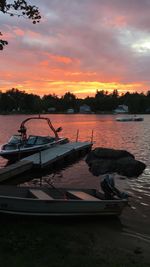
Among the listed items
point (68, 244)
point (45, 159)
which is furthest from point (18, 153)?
point (68, 244)

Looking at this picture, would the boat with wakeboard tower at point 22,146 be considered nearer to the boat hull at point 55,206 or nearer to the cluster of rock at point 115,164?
the cluster of rock at point 115,164

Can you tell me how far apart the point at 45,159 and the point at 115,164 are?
208 inches

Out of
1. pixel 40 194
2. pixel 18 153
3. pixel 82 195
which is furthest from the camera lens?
pixel 18 153

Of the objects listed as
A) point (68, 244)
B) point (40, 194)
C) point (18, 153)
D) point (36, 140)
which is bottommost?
point (68, 244)

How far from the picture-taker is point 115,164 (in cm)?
2797

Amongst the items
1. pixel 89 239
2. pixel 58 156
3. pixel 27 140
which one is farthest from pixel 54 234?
pixel 27 140

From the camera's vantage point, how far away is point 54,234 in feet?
42.3

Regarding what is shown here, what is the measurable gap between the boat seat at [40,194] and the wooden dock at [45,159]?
25.7 ft

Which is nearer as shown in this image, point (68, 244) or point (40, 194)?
point (68, 244)

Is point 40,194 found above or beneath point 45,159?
above

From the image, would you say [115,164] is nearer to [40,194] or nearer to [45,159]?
[45,159]

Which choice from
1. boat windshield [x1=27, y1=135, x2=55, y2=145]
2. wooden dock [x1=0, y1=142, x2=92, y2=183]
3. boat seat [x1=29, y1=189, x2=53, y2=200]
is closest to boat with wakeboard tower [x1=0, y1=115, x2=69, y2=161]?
boat windshield [x1=27, y1=135, x2=55, y2=145]

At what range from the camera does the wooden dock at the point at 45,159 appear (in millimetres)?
24862

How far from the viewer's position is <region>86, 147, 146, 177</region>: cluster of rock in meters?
27.0
